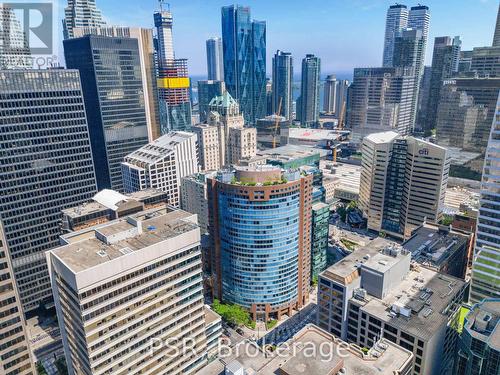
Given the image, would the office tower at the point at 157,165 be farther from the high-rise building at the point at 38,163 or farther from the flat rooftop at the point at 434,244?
the flat rooftop at the point at 434,244

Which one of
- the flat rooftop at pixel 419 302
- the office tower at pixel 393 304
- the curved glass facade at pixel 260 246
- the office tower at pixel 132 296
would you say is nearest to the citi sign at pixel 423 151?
the office tower at pixel 393 304

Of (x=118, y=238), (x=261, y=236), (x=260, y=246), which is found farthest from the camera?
(x=260, y=246)

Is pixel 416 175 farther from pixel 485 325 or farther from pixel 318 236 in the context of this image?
pixel 485 325

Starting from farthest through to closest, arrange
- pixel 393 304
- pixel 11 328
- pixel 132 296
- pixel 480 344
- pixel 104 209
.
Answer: pixel 104 209, pixel 393 304, pixel 11 328, pixel 132 296, pixel 480 344

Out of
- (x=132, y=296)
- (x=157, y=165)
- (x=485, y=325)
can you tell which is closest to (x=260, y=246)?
(x=132, y=296)

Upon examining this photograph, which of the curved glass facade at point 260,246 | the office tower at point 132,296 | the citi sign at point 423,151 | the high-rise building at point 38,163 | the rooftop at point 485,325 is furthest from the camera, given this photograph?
the citi sign at point 423,151

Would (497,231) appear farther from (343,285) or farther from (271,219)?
(271,219)

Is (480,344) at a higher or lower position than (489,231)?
lower
